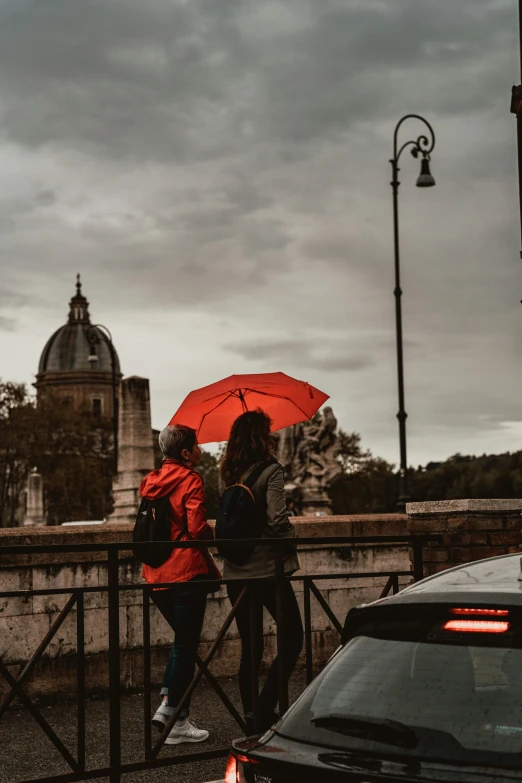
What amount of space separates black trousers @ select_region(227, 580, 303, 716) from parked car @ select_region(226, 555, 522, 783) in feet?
9.58

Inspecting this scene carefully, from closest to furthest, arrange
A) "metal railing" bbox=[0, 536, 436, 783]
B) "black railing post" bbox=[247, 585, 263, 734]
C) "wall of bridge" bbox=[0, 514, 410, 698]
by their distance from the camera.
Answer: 1. "metal railing" bbox=[0, 536, 436, 783]
2. "black railing post" bbox=[247, 585, 263, 734]
3. "wall of bridge" bbox=[0, 514, 410, 698]

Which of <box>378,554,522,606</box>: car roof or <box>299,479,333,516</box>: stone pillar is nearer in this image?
<box>378,554,522,606</box>: car roof

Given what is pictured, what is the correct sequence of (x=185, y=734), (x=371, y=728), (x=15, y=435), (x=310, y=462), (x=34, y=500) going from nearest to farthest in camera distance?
(x=371, y=728), (x=185, y=734), (x=310, y=462), (x=34, y=500), (x=15, y=435)

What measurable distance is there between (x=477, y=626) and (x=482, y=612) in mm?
41

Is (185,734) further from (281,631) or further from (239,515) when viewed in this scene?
(239,515)

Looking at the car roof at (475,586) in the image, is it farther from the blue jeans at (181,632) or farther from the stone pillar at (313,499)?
the stone pillar at (313,499)

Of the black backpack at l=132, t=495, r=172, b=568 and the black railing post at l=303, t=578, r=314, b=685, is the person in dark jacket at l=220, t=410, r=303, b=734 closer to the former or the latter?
the black railing post at l=303, t=578, r=314, b=685

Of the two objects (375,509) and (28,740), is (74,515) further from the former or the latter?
(28,740)

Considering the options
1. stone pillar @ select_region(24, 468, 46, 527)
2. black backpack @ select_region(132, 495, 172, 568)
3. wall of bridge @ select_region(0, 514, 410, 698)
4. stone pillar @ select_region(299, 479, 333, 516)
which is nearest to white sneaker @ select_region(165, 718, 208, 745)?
black backpack @ select_region(132, 495, 172, 568)

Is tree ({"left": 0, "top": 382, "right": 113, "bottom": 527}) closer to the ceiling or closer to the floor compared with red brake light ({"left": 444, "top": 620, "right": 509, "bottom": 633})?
closer to the ceiling

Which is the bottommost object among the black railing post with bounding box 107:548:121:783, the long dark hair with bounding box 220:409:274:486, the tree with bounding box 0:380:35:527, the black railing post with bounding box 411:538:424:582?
the black railing post with bounding box 107:548:121:783

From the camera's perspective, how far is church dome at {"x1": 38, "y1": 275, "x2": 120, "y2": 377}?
16144cm

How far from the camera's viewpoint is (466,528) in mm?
8711

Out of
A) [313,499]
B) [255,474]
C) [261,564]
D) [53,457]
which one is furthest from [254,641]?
[53,457]
